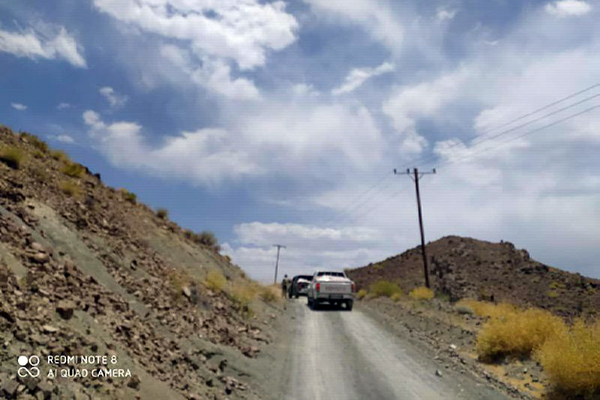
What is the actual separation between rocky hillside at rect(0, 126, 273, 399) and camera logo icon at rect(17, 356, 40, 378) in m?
0.07

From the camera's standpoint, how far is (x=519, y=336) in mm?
11328

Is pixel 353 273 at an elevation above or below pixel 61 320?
above

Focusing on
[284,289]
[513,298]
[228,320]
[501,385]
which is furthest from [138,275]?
[513,298]

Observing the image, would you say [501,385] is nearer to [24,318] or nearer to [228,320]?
[228,320]

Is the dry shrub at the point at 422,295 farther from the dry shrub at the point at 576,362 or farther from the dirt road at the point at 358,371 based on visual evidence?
the dry shrub at the point at 576,362

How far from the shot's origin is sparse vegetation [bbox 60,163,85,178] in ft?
54.1

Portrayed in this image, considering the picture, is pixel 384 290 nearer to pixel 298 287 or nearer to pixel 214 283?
pixel 298 287

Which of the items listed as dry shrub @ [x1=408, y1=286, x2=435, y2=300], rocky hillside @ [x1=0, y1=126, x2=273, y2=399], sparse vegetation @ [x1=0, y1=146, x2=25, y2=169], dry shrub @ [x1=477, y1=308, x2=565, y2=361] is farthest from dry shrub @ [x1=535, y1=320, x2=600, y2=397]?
dry shrub @ [x1=408, y1=286, x2=435, y2=300]

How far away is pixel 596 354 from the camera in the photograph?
7711mm

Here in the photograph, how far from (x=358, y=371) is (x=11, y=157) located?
12.1 meters

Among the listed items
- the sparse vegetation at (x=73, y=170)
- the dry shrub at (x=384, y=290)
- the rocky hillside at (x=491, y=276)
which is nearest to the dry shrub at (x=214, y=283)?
the sparse vegetation at (x=73, y=170)

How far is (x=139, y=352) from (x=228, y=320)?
6.92 meters

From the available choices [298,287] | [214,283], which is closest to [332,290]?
[214,283]

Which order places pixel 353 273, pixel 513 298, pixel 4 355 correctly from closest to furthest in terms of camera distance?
1. pixel 4 355
2. pixel 513 298
3. pixel 353 273
